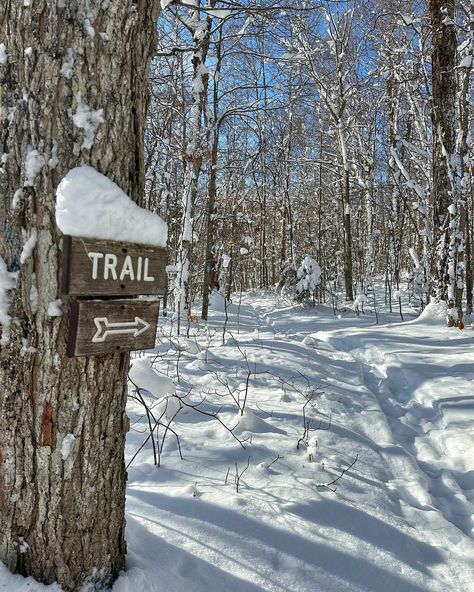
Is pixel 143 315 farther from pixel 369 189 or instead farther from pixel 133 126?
pixel 369 189

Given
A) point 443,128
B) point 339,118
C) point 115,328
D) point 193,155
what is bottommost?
point 115,328

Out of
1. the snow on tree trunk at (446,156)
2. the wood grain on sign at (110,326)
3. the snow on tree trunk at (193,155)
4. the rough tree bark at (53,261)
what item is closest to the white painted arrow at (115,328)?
the wood grain on sign at (110,326)

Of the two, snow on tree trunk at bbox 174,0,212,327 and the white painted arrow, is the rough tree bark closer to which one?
the white painted arrow

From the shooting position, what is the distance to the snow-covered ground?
71.1 inches

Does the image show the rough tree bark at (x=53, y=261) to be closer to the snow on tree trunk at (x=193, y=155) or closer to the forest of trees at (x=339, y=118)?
the forest of trees at (x=339, y=118)

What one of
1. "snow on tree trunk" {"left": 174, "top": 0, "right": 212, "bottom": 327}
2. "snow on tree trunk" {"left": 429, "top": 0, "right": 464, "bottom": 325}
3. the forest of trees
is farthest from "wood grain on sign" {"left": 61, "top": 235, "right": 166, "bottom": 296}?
"snow on tree trunk" {"left": 429, "top": 0, "right": 464, "bottom": 325}

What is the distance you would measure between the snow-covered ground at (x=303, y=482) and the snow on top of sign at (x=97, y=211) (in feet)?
3.81

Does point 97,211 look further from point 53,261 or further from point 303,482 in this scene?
point 303,482

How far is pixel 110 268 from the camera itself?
54.6 inches

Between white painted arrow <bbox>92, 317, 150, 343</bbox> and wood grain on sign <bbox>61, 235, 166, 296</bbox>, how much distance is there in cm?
9

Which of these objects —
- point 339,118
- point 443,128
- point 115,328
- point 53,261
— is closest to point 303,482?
point 115,328

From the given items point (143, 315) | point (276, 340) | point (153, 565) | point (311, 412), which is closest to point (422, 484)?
point (311, 412)

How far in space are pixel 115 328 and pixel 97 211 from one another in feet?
1.25

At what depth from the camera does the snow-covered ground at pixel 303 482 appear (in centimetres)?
180
